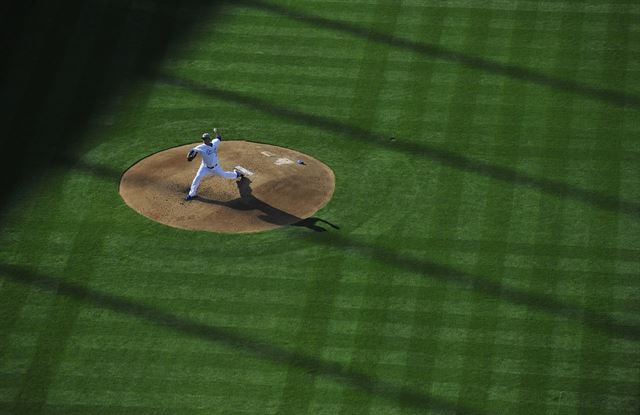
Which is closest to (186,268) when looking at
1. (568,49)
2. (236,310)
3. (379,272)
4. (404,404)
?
(236,310)

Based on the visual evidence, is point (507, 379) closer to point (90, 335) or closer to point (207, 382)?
point (207, 382)

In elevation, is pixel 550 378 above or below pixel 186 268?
above

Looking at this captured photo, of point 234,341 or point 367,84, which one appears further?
point 367,84

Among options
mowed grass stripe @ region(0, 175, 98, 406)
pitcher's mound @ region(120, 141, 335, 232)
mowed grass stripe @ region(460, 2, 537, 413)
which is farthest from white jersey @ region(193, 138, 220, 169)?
mowed grass stripe @ region(460, 2, 537, 413)

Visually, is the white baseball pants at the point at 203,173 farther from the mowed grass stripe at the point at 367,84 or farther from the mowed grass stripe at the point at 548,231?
the mowed grass stripe at the point at 548,231

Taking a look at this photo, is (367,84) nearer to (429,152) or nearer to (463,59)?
(463,59)

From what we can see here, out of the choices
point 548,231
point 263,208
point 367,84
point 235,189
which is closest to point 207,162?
point 235,189

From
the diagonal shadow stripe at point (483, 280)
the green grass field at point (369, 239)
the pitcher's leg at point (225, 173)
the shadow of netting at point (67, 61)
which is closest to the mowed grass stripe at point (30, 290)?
the green grass field at point (369, 239)
